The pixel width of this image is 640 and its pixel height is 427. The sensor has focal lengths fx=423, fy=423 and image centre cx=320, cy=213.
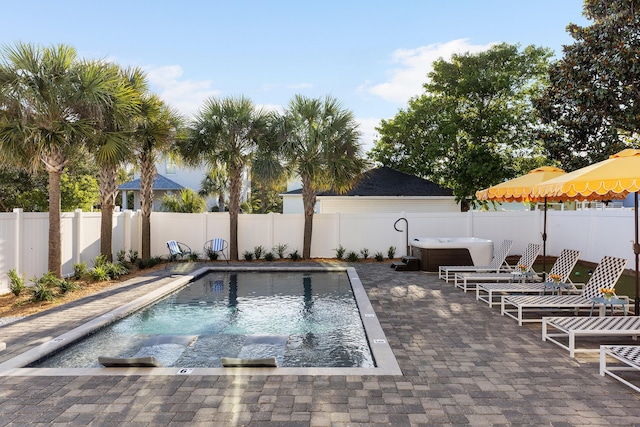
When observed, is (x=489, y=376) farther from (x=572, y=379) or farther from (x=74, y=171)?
(x=74, y=171)

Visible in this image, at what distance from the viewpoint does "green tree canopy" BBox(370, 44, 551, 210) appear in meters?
20.6

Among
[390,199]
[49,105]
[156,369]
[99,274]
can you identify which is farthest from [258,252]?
[156,369]

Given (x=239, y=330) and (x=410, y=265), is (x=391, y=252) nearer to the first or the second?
(x=410, y=265)

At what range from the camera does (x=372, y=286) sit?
10.3 m

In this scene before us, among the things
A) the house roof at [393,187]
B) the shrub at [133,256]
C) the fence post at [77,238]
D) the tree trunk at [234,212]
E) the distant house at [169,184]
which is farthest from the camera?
the distant house at [169,184]

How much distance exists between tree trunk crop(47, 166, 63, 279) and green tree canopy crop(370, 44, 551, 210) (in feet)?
55.5

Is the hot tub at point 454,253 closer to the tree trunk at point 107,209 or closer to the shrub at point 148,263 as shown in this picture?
the shrub at point 148,263

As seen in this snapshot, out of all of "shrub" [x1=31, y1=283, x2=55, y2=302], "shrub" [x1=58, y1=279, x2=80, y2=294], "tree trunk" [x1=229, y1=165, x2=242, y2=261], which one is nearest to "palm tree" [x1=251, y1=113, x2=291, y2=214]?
"tree trunk" [x1=229, y1=165, x2=242, y2=261]

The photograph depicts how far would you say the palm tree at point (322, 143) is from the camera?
14.7 meters

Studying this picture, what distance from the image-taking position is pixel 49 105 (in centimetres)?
854

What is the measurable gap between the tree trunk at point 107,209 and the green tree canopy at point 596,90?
15.1 m

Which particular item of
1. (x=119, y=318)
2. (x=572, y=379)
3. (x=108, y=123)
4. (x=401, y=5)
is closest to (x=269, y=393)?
(x=572, y=379)

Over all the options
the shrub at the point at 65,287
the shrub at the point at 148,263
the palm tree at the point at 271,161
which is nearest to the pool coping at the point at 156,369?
the shrub at the point at 65,287

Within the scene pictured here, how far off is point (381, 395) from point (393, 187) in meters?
17.1
